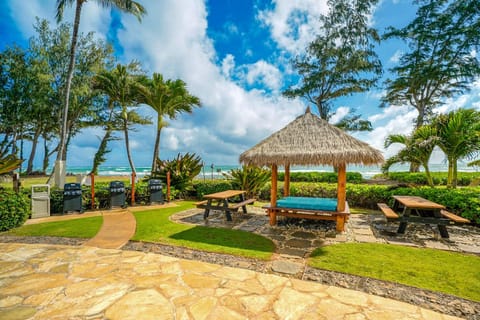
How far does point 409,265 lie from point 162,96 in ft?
46.9

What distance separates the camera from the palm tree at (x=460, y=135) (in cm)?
660

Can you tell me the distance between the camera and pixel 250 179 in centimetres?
998

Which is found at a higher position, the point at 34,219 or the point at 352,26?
the point at 352,26

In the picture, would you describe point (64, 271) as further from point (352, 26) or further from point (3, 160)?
point (352, 26)

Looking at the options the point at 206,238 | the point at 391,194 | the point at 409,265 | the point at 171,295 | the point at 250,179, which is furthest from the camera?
the point at 250,179

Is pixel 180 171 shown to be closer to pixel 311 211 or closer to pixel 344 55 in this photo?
pixel 311 211

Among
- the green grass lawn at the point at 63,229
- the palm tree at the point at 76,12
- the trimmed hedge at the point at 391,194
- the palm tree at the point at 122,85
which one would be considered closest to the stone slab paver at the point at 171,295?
the green grass lawn at the point at 63,229

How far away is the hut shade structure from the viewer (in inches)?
206

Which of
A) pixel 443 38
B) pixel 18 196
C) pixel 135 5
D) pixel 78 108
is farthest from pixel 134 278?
pixel 443 38

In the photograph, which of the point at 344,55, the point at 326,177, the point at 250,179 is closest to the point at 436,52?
the point at 344,55

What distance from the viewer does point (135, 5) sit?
12000 millimetres

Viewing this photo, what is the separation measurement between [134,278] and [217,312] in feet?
4.99

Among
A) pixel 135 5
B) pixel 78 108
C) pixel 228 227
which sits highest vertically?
pixel 135 5

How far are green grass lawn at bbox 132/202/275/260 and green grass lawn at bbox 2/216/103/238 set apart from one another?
3.77 ft
